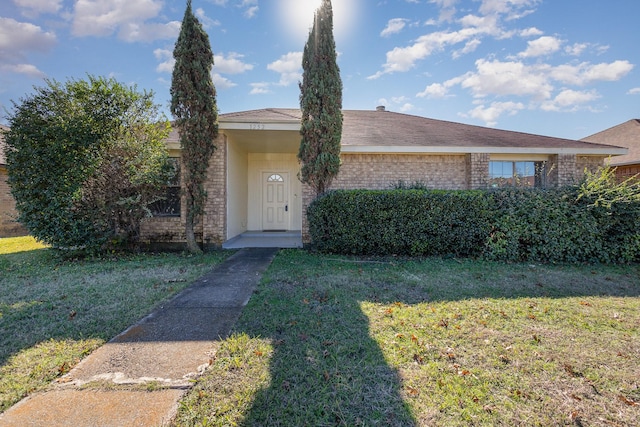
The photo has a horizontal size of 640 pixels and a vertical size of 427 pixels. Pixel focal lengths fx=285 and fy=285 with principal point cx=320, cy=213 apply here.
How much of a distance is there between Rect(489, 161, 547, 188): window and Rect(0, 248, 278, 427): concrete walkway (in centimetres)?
941

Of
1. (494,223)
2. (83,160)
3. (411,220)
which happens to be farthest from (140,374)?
(494,223)

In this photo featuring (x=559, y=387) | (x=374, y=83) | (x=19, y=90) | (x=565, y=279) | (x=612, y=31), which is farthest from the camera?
(x=374, y=83)

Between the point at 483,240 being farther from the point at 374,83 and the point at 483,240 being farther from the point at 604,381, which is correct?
the point at 374,83

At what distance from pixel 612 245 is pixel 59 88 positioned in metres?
13.5

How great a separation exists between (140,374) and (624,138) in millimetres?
20469

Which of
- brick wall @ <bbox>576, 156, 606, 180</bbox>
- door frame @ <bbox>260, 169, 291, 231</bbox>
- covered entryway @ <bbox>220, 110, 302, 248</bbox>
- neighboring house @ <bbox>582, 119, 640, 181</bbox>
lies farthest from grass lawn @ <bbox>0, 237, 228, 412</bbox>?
neighboring house @ <bbox>582, 119, 640, 181</bbox>

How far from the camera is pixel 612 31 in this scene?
8.24 meters

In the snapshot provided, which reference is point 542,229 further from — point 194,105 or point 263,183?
point 263,183

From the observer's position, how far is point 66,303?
4008 mm

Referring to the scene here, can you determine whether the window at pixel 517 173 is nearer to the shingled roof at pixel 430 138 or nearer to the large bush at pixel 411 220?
the shingled roof at pixel 430 138

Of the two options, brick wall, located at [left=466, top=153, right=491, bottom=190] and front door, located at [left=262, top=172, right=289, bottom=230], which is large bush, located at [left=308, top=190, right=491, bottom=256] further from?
front door, located at [left=262, top=172, right=289, bottom=230]

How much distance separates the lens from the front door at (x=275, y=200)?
11.7 meters

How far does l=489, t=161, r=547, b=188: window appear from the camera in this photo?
9.66 m

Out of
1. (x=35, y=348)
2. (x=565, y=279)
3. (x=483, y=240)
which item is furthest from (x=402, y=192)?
(x=35, y=348)
